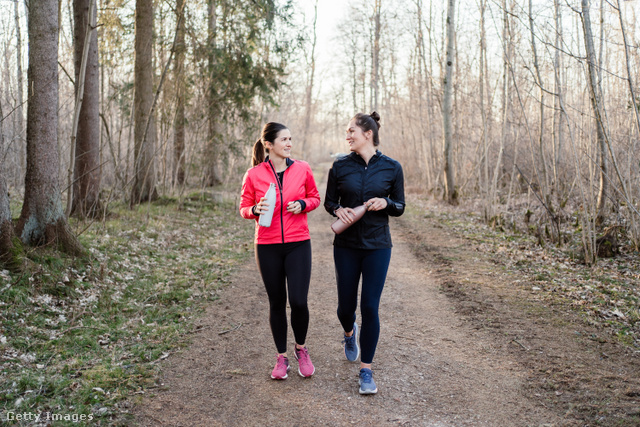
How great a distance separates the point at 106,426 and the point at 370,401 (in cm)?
184

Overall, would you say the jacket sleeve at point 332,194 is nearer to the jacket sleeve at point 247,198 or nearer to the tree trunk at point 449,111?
the jacket sleeve at point 247,198

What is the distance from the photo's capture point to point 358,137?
344cm

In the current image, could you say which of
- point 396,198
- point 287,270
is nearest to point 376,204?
point 396,198

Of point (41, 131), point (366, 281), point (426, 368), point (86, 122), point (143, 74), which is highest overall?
point (143, 74)

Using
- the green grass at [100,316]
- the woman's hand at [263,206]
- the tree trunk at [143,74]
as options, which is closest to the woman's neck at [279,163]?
the woman's hand at [263,206]

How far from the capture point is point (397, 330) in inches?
190

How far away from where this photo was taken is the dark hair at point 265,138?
348cm

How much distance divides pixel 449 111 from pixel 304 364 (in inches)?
487

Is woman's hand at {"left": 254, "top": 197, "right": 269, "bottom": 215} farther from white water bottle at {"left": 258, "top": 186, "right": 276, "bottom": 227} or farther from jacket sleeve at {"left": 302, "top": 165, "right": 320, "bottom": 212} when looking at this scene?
jacket sleeve at {"left": 302, "top": 165, "right": 320, "bottom": 212}

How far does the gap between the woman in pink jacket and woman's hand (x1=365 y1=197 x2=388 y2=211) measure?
17.9 inches

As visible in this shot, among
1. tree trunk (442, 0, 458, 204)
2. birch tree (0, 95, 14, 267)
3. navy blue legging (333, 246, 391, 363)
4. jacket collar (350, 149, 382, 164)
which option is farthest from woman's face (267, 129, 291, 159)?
tree trunk (442, 0, 458, 204)

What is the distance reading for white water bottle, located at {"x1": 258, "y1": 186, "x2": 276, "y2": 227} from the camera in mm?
3295

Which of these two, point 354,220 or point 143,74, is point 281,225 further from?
point 143,74

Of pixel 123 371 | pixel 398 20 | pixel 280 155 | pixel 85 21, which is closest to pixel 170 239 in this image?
pixel 85 21
